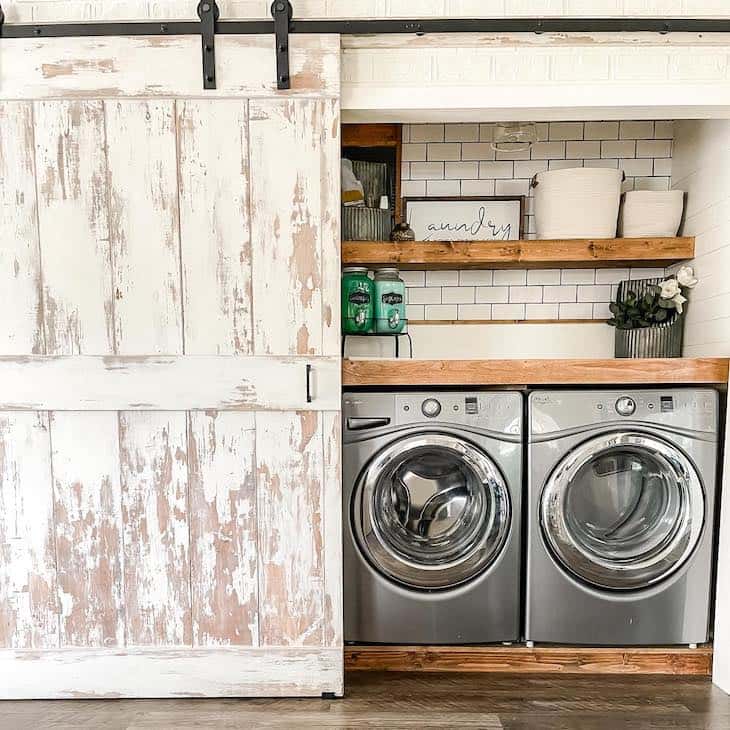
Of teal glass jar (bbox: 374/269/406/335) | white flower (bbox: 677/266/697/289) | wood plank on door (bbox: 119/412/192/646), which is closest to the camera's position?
wood plank on door (bbox: 119/412/192/646)

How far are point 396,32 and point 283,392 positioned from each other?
3.84ft

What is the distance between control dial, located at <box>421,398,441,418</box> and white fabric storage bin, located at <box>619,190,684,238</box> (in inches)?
44.1

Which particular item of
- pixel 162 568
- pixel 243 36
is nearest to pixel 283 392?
pixel 162 568

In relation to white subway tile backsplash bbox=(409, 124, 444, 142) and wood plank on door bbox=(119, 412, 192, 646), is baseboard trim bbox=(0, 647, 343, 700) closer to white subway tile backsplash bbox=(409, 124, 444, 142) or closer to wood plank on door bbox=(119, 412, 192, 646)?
wood plank on door bbox=(119, 412, 192, 646)

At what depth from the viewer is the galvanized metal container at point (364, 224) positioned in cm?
250

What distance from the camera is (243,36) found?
1.83m

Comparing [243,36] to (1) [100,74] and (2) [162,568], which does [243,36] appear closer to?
(1) [100,74]

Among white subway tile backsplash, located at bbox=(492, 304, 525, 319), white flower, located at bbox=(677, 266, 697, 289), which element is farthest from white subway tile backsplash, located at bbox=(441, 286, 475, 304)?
white flower, located at bbox=(677, 266, 697, 289)

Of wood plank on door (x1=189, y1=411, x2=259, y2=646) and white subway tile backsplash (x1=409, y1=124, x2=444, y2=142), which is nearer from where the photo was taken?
wood plank on door (x1=189, y1=411, x2=259, y2=646)

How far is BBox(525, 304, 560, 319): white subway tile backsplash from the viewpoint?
2.68 metres

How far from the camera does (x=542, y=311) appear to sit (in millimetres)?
2686

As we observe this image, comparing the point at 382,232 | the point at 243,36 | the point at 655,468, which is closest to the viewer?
the point at 243,36

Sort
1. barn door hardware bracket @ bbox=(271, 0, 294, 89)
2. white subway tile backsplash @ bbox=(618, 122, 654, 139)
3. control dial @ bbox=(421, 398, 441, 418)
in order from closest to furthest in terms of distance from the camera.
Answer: barn door hardware bracket @ bbox=(271, 0, 294, 89) < control dial @ bbox=(421, 398, 441, 418) < white subway tile backsplash @ bbox=(618, 122, 654, 139)

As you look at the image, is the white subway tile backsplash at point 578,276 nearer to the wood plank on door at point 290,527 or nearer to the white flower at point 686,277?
the white flower at point 686,277
